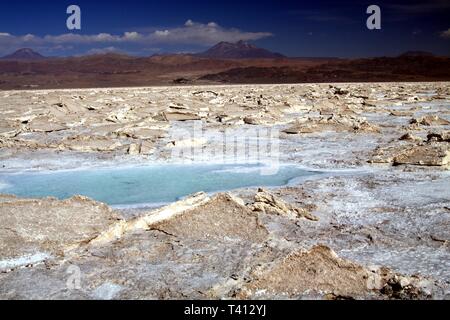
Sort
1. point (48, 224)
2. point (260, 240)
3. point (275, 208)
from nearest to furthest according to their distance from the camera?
1. point (260, 240)
2. point (48, 224)
3. point (275, 208)

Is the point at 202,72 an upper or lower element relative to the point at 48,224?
upper

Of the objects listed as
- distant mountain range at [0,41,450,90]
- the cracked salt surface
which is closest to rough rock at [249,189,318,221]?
the cracked salt surface

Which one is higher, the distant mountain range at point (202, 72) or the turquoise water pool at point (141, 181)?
the distant mountain range at point (202, 72)

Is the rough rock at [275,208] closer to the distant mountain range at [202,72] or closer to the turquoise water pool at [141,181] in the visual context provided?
the turquoise water pool at [141,181]

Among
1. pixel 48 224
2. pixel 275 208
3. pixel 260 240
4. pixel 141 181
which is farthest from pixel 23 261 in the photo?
pixel 141 181

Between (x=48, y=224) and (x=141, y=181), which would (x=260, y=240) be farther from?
(x=141, y=181)

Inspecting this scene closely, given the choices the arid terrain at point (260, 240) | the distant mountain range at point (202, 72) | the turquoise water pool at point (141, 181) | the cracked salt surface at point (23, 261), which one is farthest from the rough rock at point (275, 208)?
the distant mountain range at point (202, 72)

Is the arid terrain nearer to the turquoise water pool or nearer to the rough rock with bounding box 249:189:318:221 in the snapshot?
the rough rock with bounding box 249:189:318:221
